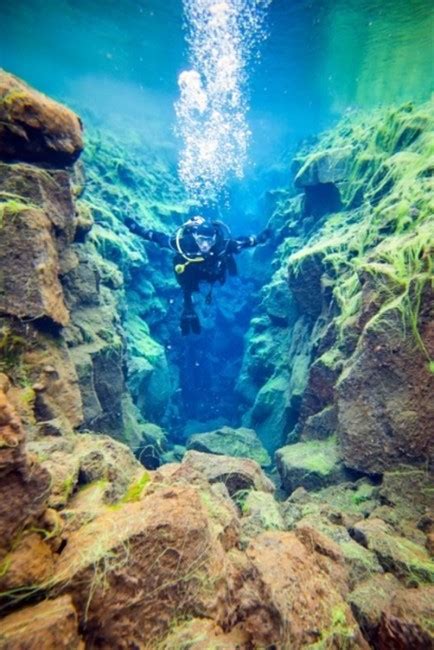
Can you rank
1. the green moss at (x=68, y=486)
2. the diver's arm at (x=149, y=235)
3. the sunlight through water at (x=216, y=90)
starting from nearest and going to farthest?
1. the green moss at (x=68, y=486)
2. the diver's arm at (x=149, y=235)
3. the sunlight through water at (x=216, y=90)

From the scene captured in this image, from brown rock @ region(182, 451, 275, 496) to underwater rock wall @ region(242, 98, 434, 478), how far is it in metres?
1.04

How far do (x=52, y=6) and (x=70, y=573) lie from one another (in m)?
28.4

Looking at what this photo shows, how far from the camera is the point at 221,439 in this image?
7.52 meters

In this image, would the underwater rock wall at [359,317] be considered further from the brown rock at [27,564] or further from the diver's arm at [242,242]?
the brown rock at [27,564]

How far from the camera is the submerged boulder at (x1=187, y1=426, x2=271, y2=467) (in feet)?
23.4

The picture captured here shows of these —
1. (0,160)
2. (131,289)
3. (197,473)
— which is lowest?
(197,473)

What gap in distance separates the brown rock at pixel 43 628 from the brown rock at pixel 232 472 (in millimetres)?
2025

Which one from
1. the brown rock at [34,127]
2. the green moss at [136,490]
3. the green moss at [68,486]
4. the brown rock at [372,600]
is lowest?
the brown rock at [372,600]

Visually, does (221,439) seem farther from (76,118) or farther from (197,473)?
(76,118)

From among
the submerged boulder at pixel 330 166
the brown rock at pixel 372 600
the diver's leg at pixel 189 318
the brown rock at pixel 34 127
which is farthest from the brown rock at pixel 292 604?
the submerged boulder at pixel 330 166

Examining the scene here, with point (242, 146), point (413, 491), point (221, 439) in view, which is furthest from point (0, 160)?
point (242, 146)

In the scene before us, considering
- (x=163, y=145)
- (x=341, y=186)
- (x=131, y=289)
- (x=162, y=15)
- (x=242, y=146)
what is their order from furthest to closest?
(x=242, y=146), (x=163, y=145), (x=162, y=15), (x=131, y=289), (x=341, y=186)

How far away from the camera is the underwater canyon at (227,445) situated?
161 centimetres

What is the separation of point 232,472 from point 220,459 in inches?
14.3
